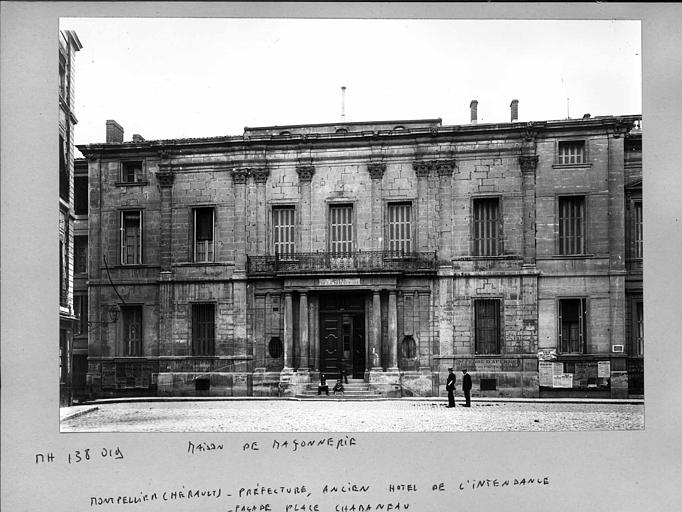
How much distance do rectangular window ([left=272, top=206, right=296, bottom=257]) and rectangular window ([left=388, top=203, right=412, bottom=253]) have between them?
1.97 m

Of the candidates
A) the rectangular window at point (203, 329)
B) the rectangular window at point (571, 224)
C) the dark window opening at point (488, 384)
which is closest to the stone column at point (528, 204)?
the rectangular window at point (571, 224)

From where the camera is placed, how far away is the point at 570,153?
12.1 metres

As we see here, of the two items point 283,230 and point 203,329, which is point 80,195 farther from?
point 283,230

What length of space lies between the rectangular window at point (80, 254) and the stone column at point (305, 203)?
3942 millimetres

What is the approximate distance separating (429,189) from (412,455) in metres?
5.43

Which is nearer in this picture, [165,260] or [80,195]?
[80,195]

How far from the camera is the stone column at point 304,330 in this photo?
1206 cm

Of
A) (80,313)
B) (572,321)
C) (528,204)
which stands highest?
(528,204)

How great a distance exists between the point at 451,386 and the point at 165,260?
5.82 metres

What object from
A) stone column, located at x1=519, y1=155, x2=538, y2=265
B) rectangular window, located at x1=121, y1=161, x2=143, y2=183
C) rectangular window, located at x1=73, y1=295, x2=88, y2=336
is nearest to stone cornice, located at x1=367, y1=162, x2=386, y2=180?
stone column, located at x1=519, y1=155, x2=538, y2=265

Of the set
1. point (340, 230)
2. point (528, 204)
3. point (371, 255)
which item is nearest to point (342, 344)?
point (371, 255)

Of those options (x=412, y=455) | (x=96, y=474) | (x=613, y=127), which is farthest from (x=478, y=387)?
(x=96, y=474)

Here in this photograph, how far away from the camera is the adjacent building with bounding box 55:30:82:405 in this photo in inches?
349

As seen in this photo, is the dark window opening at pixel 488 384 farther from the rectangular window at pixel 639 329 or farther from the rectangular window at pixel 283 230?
the rectangular window at pixel 283 230
